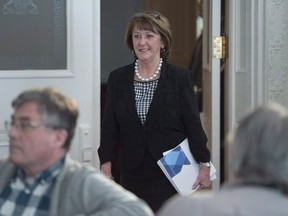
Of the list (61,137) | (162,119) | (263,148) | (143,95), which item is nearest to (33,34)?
(143,95)

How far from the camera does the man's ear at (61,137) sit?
271 cm

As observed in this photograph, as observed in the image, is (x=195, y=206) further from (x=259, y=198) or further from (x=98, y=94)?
(x=98, y=94)

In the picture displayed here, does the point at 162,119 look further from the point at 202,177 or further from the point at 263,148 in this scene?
the point at 263,148

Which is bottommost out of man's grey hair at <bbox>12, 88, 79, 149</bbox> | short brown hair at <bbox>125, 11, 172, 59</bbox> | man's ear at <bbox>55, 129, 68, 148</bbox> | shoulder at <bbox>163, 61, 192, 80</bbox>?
man's ear at <bbox>55, 129, 68, 148</bbox>

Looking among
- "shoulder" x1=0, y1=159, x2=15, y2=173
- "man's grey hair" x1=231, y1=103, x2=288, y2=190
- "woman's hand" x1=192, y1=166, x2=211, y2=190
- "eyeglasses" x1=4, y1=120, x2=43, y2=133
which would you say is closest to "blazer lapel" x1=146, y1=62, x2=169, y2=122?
"woman's hand" x1=192, y1=166, x2=211, y2=190

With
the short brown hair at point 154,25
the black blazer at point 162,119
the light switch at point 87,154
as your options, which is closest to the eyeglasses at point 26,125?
the black blazer at point 162,119

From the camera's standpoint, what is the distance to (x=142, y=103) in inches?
167

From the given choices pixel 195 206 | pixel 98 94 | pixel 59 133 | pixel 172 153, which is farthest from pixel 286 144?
pixel 98 94

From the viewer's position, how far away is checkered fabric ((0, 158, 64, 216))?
270 centimetres

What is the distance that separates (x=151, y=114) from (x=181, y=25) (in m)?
3.43

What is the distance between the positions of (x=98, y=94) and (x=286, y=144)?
9.13 ft

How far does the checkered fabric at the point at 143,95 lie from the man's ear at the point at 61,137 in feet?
4.96

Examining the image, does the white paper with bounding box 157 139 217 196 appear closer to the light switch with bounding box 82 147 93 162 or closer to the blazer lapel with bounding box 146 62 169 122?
the blazer lapel with bounding box 146 62 169 122

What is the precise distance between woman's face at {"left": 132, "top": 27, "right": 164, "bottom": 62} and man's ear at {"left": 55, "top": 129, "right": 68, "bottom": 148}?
159cm
